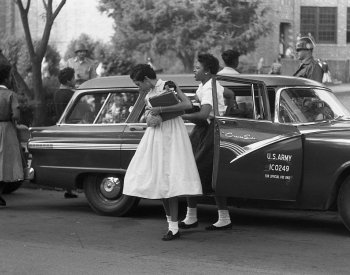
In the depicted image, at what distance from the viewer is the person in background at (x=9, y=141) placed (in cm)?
1058

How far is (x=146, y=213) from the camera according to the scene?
10.2 meters

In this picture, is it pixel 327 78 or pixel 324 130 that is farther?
pixel 327 78

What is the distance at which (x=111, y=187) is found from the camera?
32.3 ft

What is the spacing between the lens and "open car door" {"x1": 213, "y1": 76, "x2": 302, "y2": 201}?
837cm

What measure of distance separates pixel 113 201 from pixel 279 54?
32554mm

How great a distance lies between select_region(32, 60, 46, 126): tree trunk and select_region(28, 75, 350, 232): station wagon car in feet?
20.7

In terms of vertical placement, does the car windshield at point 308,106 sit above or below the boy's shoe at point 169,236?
above

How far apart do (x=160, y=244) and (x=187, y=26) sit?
2759cm

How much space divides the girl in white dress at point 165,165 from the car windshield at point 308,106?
1124 mm

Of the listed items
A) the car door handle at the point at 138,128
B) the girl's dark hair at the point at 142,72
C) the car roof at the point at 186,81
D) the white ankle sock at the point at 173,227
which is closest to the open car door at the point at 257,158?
the car roof at the point at 186,81

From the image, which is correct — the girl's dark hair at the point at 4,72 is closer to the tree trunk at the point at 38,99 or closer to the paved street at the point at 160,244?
the paved street at the point at 160,244

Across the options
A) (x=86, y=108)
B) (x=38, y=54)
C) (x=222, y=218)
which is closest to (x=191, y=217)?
(x=222, y=218)

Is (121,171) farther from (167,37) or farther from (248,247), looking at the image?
(167,37)

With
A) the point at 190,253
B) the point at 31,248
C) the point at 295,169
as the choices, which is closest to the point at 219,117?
the point at 295,169
